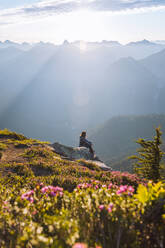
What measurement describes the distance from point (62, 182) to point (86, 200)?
513 centimetres

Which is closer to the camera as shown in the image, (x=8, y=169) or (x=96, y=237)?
(x=96, y=237)

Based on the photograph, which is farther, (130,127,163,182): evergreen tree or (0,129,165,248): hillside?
(130,127,163,182): evergreen tree

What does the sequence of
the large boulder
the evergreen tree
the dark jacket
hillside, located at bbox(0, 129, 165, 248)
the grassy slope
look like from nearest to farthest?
1. hillside, located at bbox(0, 129, 165, 248)
2. the grassy slope
3. the evergreen tree
4. the large boulder
5. the dark jacket

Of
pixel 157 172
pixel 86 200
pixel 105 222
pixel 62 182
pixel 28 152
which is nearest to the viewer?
pixel 105 222

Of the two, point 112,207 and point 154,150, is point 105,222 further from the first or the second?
point 154,150

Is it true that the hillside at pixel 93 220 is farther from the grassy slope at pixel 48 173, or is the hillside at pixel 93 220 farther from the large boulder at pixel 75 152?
the large boulder at pixel 75 152

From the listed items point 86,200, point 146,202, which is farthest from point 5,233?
point 146,202

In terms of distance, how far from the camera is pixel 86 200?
4.63m

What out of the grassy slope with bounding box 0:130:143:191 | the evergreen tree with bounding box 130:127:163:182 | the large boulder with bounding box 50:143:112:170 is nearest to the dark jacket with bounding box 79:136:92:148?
the large boulder with bounding box 50:143:112:170

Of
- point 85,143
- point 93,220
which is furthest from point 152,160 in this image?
point 93,220

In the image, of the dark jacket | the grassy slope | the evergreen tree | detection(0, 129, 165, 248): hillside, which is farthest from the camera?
the dark jacket

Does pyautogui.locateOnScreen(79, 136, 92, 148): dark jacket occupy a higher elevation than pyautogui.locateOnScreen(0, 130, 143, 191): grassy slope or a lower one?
higher

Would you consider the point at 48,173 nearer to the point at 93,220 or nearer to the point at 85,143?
the point at 93,220

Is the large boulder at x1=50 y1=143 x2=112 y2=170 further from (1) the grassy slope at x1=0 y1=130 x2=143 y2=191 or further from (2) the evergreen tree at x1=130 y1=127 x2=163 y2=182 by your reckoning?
(2) the evergreen tree at x1=130 y1=127 x2=163 y2=182
